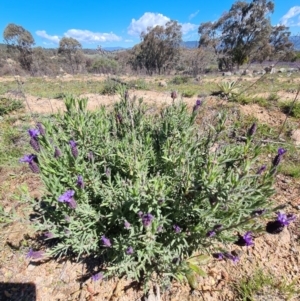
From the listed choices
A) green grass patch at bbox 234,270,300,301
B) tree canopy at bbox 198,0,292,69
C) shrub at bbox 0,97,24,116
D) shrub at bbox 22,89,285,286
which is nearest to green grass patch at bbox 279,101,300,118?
shrub at bbox 22,89,285,286

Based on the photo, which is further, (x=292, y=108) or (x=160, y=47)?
(x=160, y=47)

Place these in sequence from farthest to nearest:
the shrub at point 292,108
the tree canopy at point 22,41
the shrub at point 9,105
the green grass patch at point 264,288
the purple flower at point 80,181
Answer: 1. the tree canopy at point 22,41
2. the shrub at point 9,105
3. the shrub at point 292,108
4. the green grass patch at point 264,288
5. the purple flower at point 80,181

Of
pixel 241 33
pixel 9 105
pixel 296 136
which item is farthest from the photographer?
pixel 241 33

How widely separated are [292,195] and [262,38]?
27394 millimetres

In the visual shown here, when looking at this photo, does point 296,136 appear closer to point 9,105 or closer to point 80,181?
point 80,181

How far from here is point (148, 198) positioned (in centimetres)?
159

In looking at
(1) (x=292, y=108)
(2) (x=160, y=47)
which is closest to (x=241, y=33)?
(2) (x=160, y=47)

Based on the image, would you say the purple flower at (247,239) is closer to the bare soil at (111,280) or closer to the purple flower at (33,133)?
the bare soil at (111,280)

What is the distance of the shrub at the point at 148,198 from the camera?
1596mm

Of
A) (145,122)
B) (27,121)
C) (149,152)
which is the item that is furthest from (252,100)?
(27,121)

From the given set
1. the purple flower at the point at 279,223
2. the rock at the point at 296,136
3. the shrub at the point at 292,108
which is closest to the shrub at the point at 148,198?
the purple flower at the point at 279,223

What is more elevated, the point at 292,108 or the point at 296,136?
the point at 292,108

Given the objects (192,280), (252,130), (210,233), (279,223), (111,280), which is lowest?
(111,280)

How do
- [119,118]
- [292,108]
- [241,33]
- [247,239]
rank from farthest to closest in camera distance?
1. [241,33]
2. [292,108]
3. [119,118]
4. [247,239]
